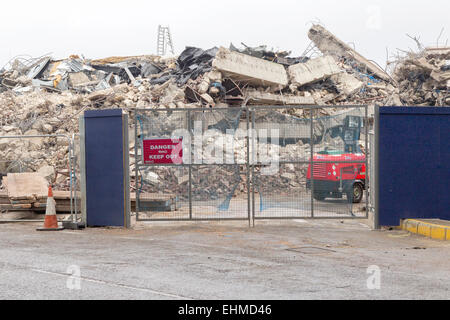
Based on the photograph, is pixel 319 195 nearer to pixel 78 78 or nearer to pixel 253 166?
pixel 253 166

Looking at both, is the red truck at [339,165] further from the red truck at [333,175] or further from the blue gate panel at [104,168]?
the blue gate panel at [104,168]

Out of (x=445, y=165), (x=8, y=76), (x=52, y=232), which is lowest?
(x=52, y=232)

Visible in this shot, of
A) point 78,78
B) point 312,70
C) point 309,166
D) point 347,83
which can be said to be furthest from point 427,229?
point 78,78

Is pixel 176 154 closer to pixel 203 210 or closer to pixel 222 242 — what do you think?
pixel 203 210

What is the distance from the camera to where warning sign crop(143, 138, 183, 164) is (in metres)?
12.0

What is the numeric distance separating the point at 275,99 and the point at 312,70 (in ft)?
11.6

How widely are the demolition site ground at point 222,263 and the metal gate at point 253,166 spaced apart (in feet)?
1.40

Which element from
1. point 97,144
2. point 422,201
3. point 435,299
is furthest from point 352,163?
point 435,299

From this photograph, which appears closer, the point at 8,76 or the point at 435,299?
the point at 435,299

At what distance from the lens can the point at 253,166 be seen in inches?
468

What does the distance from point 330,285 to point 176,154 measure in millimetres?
6199

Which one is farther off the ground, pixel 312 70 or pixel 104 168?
pixel 312 70

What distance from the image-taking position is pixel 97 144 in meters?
12.2
